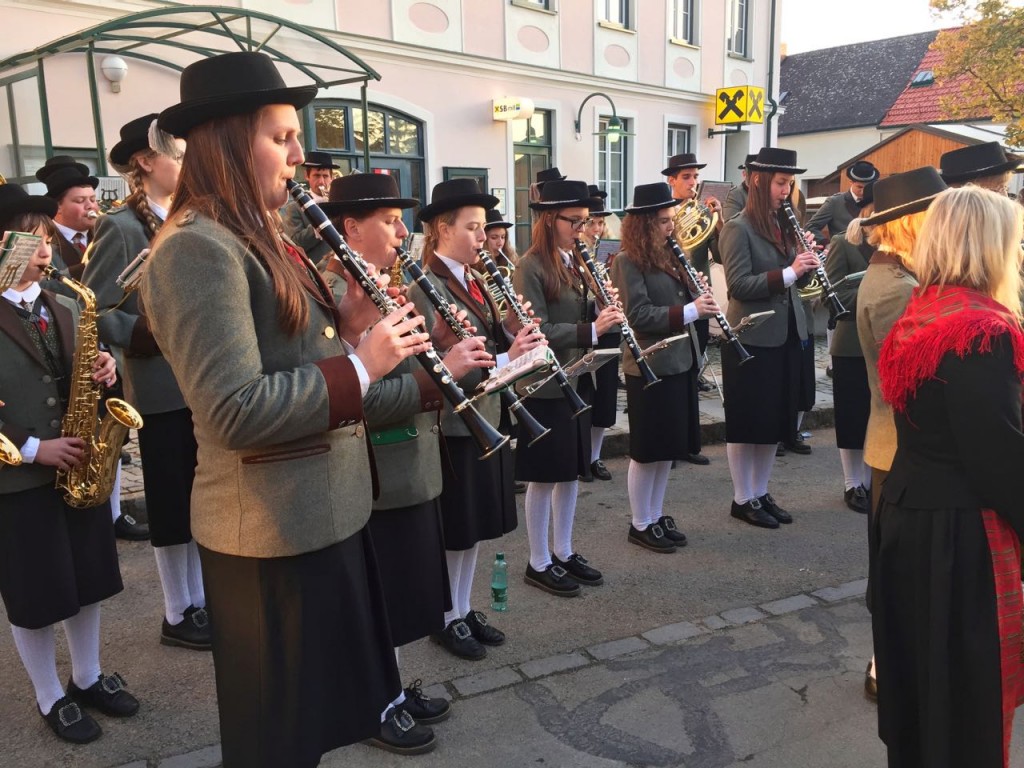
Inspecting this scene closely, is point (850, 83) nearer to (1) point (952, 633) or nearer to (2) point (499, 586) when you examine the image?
(2) point (499, 586)

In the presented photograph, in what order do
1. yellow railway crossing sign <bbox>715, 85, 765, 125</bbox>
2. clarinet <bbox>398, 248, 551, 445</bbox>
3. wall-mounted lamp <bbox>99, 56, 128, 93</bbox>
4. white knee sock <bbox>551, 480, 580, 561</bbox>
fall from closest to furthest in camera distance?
clarinet <bbox>398, 248, 551, 445</bbox> → white knee sock <bbox>551, 480, 580, 561</bbox> → wall-mounted lamp <bbox>99, 56, 128, 93</bbox> → yellow railway crossing sign <bbox>715, 85, 765, 125</bbox>

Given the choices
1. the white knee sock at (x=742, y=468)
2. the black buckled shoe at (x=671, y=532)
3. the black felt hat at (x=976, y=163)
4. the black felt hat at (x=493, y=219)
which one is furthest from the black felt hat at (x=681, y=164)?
the black buckled shoe at (x=671, y=532)

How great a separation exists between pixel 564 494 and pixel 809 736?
1.91m

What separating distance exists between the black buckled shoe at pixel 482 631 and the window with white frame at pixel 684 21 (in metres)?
15.8

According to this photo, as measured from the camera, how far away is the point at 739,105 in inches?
669

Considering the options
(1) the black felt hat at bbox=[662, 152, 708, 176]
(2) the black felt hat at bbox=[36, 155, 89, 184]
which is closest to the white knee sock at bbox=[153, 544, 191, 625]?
(2) the black felt hat at bbox=[36, 155, 89, 184]

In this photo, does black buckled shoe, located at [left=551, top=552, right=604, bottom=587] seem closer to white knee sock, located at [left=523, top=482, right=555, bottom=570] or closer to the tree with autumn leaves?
white knee sock, located at [left=523, top=482, right=555, bottom=570]

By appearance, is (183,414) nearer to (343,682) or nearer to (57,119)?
(343,682)

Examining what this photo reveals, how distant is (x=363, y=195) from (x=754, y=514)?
148 inches

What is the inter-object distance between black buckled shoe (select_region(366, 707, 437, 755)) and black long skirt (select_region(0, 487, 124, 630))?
50.6 inches

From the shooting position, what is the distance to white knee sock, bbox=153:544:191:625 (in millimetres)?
3916

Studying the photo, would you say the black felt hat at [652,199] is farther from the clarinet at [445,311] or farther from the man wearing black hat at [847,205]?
the man wearing black hat at [847,205]

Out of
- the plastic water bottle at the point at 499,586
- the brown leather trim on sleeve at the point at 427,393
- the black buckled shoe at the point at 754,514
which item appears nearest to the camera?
the brown leather trim on sleeve at the point at 427,393

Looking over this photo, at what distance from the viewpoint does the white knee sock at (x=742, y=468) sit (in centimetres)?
563
